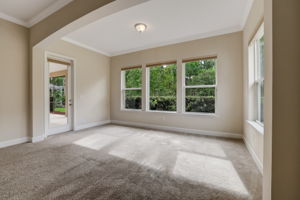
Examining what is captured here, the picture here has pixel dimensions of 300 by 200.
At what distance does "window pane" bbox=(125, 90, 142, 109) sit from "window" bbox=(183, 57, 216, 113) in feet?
5.74

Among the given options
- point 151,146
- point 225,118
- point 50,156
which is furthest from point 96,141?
point 225,118

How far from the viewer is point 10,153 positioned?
2664 millimetres

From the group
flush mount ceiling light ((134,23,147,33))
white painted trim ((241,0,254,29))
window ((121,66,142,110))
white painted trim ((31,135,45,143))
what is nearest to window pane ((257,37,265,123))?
white painted trim ((241,0,254,29))

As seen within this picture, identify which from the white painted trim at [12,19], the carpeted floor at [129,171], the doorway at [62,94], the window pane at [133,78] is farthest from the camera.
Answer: the window pane at [133,78]

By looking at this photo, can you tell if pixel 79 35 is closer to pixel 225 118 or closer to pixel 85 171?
pixel 85 171

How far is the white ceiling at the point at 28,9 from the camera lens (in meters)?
2.59

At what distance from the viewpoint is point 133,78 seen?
17.4 ft

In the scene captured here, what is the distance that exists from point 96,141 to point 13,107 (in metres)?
2.00

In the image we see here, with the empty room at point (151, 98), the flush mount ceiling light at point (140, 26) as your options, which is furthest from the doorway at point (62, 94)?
the flush mount ceiling light at point (140, 26)

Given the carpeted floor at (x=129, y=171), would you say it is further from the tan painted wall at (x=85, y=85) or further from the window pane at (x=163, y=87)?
the window pane at (x=163, y=87)

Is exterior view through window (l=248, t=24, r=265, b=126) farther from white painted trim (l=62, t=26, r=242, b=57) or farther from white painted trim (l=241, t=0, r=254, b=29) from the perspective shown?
white painted trim (l=62, t=26, r=242, b=57)

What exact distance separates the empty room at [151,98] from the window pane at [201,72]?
0.10ft

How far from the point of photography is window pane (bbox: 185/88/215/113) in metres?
3.97

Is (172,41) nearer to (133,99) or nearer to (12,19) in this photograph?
(133,99)
